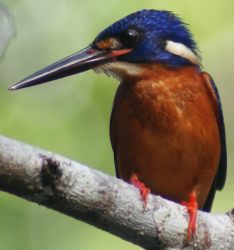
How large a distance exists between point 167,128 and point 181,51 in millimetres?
602

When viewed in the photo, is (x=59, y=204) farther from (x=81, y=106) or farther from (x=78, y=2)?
(x=78, y=2)

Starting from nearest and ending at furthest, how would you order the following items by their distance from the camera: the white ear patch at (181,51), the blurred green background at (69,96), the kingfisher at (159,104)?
the kingfisher at (159,104) → the white ear patch at (181,51) → the blurred green background at (69,96)

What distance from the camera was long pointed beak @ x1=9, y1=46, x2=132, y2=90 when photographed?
5078 mm

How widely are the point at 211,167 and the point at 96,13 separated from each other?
2.10 meters

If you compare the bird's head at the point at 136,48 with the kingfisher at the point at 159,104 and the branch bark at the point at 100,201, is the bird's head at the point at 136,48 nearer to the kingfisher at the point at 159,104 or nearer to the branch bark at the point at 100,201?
the kingfisher at the point at 159,104

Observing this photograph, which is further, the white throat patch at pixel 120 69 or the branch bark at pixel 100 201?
the white throat patch at pixel 120 69

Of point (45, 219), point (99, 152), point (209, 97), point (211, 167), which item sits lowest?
point (45, 219)

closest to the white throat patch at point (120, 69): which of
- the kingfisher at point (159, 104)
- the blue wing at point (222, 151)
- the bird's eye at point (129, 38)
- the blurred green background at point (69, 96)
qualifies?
the kingfisher at point (159, 104)

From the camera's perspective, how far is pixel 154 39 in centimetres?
577

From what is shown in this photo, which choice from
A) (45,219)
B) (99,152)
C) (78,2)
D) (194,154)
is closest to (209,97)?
(194,154)

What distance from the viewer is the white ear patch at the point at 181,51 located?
5750 millimetres

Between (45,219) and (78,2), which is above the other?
(78,2)

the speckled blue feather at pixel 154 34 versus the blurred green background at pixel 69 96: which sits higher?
the speckled blue feather at pixel 154 34

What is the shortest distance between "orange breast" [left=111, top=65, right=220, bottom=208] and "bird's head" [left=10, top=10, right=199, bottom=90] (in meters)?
0.11
